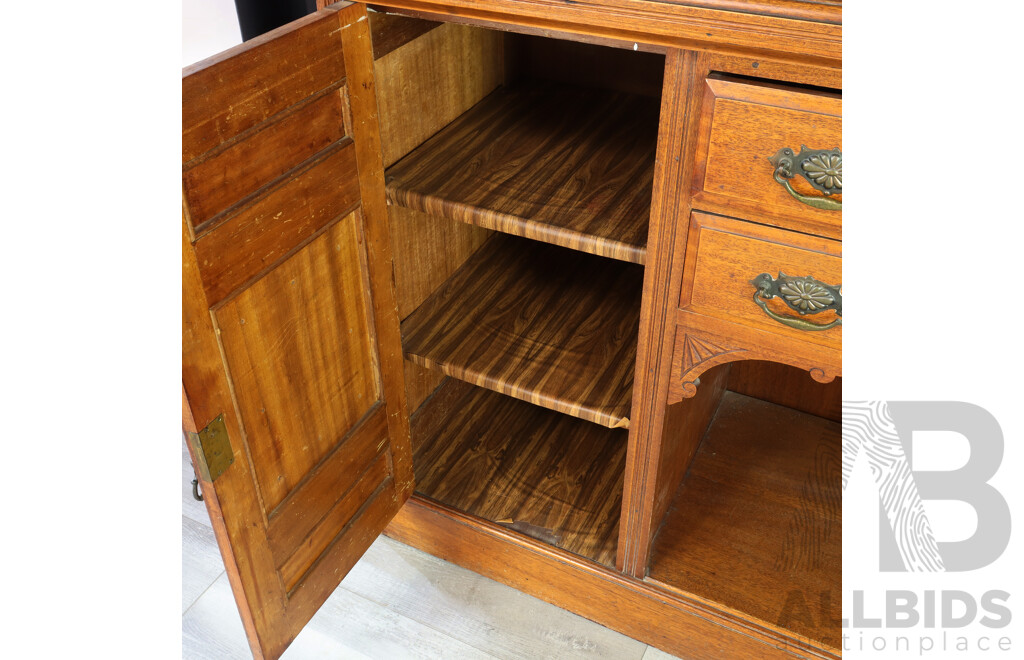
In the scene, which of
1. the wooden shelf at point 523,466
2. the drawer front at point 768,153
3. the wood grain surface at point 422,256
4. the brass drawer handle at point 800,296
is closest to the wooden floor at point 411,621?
the wooden shelf at point 523,466

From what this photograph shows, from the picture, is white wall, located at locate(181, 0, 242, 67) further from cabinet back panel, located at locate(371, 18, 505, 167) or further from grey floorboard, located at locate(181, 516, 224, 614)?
grey floorboard, located at locate(181, 516, 224, 614)

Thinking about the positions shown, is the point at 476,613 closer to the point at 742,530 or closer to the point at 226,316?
the point at 742,530

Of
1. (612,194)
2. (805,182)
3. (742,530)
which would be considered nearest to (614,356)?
(612,194)

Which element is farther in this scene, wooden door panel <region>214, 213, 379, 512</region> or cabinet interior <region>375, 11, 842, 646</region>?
cabinet interior <region>375, 11, 842, 646</region>

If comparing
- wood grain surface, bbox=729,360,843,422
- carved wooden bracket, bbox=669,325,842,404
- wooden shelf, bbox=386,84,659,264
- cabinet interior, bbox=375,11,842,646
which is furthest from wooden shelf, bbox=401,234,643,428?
wood grain surface, bbox=729,360,843,422

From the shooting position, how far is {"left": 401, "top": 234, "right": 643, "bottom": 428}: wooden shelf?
3.90ft

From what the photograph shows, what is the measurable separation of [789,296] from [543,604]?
2.52 feet

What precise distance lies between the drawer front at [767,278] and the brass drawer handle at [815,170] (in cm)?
4

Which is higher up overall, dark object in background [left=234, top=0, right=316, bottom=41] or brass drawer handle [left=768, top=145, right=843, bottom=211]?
dark object in background [left=234, top=0, right=316, bottom=41]

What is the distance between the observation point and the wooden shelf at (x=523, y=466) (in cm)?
133

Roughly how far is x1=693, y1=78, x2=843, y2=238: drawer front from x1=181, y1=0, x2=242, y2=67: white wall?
95 centimetres

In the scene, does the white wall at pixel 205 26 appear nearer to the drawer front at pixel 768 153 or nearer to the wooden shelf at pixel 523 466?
the wooden shelf at pixel 523 466

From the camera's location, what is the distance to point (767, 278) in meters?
0.87

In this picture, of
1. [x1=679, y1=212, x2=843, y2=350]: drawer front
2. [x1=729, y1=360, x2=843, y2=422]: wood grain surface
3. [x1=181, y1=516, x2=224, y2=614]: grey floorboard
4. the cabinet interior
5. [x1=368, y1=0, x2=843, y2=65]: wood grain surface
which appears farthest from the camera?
[x1=729, y1=360, x2=843, y2=422]: wood grain surface
